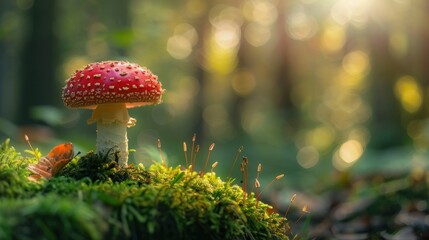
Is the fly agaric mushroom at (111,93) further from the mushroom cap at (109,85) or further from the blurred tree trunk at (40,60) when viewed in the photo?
the blurred tree trunk at (40,60)

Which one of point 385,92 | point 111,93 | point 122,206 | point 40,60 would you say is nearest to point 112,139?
point 111,93

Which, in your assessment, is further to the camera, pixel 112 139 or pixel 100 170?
pixel 112 139

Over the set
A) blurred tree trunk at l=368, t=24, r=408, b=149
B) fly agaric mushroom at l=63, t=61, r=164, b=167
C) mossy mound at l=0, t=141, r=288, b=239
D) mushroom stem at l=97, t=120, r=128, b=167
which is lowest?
mossy mound at l=0, t=141, r=288, b=239

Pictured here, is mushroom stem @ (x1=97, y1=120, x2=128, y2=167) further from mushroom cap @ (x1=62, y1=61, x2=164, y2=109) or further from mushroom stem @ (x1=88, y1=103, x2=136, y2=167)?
mushroom cap @ (x1=62, y1=61, x2=164, y2=109)

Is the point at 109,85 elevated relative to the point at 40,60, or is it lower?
lower

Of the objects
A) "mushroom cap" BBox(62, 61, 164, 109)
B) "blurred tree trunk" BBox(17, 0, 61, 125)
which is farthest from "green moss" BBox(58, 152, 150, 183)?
"blurred tree trunk" BBox(17, 0, 61, 125)

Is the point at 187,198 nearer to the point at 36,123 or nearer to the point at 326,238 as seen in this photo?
the point at 326,238

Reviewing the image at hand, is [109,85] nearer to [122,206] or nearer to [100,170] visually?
[100,170]
